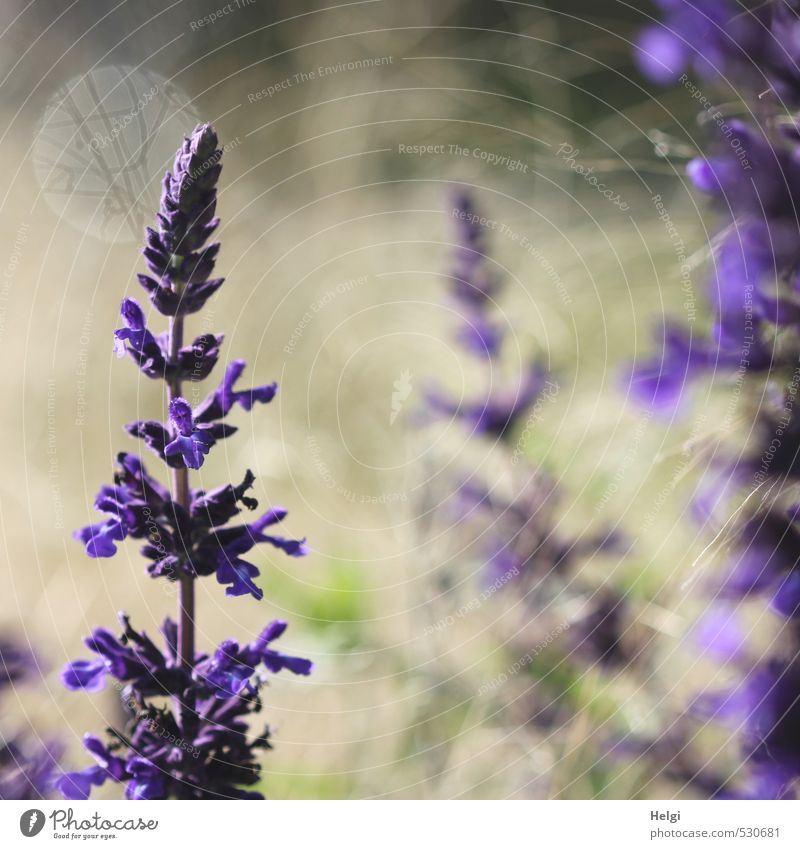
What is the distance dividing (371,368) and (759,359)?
2398 mm

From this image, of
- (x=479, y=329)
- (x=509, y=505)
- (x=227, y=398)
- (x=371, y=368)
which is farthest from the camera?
(x=371, y=368)

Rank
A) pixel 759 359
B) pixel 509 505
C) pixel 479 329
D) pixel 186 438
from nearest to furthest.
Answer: pixel 186 438 < pixel 759 359 < pixel 509 505 < pixel 479 329

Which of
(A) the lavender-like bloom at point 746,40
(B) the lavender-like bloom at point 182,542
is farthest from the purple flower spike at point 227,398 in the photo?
(A) the lavender-like bloom at point 746,40

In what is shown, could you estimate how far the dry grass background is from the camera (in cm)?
192

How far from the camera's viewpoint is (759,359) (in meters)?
1.11

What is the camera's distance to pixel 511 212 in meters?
3.96

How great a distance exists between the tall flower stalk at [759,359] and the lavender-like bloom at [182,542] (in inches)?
25.1

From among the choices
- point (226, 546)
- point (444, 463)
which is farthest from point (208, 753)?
point (444, 463)

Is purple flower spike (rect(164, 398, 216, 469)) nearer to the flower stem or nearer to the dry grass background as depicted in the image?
the flower stem

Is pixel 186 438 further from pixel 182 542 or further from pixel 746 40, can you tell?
pixel 746 40

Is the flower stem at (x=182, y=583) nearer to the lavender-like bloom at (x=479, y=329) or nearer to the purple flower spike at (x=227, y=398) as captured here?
the purple flower spike at (x=227, y=398)

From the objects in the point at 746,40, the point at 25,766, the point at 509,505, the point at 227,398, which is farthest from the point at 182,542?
the point at 746,40
